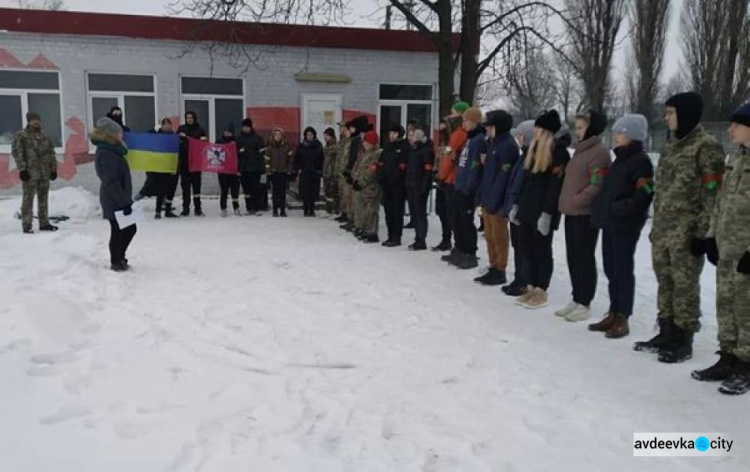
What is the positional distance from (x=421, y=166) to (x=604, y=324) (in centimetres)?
439

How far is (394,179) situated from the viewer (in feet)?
32.4

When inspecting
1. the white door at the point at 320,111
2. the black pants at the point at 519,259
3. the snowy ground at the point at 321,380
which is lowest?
the snowy ground at the point at 321,380

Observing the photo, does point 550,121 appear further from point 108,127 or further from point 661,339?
point 108,127

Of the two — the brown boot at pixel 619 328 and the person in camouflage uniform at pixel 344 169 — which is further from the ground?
the person in camouflage uniform at pixel 344 169

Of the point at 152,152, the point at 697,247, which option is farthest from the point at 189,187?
the point at 697,247

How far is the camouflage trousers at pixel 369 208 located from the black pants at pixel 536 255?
3927 millimetres

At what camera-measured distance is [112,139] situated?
7.64 metres

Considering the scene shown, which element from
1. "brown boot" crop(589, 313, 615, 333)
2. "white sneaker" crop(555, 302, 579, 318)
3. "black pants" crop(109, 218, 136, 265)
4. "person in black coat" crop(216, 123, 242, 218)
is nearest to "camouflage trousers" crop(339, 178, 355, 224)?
"person in black coat" crop(216, 123, 242, 218)

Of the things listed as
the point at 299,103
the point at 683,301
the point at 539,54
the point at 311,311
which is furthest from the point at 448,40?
the point at 683,301

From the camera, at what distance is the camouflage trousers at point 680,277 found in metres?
4.88

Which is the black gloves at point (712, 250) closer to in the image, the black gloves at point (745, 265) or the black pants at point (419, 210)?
the black gloves at point (745, 265)

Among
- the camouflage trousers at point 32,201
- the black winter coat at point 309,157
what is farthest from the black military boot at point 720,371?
the camouflage trousers at point 32,201

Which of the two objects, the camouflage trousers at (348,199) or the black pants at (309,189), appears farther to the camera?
the black pants at (309,189)

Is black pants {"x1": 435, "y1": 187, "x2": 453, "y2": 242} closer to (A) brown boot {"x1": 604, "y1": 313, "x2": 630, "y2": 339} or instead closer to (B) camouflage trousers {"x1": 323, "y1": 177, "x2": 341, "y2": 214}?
(B) camouflage trousers {"x1": 323, "y1": 177, "x2": 341, "y2": 214}
